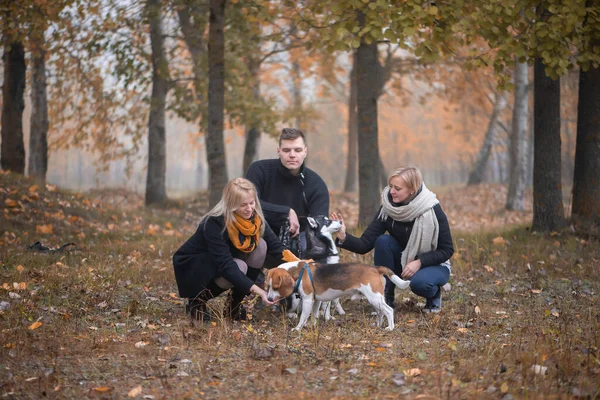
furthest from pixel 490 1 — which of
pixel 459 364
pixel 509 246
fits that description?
pixel 459 364

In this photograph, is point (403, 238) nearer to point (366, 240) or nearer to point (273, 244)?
point (366, 240)

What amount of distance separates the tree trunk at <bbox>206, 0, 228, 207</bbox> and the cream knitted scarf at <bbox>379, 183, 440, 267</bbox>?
5.79m

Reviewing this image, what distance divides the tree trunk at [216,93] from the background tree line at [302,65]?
0.03 metres

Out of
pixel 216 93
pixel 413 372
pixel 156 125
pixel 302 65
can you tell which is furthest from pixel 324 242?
pixel 302 65

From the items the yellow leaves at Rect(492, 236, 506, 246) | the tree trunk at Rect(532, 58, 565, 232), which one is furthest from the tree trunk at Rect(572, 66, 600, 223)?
the yellow leaves at Rect(492, 236, 506, 246)

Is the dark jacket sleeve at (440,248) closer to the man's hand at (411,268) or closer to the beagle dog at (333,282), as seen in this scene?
the man's hand at (411,268)

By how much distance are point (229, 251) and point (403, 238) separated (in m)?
1.91

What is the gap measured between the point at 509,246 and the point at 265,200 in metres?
4.83

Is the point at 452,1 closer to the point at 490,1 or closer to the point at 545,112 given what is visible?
the point at 490,1

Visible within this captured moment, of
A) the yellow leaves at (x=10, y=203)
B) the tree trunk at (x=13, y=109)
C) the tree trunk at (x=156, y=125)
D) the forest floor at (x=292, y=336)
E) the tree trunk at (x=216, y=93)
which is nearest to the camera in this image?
the forest floor at (x=292, y=336)

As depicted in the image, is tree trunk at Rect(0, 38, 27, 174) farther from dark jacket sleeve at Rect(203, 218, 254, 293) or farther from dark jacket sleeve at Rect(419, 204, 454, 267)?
dark jacket sleeve at Rect(419, 204, 454, 267)

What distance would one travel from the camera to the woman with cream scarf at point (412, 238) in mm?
6461

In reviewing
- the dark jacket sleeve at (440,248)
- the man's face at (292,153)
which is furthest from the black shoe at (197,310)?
the dark jacket sleeve at (440,248)

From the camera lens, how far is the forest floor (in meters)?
4.38
